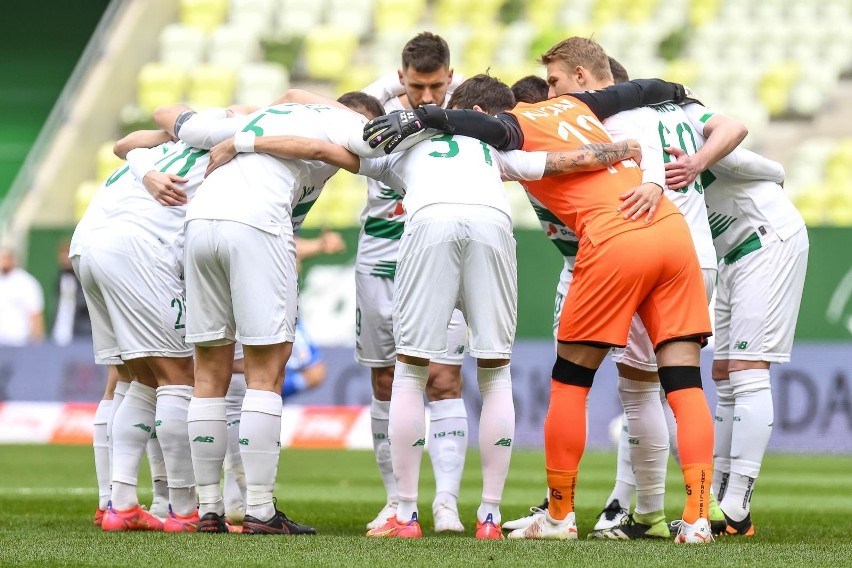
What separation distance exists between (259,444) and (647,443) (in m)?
1.80

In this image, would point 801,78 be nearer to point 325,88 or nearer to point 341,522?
point 325,88

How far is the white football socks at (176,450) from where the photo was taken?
21.5ft

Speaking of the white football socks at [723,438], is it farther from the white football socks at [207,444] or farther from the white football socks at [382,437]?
the white football socks at [207,444]

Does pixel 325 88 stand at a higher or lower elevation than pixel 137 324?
higher

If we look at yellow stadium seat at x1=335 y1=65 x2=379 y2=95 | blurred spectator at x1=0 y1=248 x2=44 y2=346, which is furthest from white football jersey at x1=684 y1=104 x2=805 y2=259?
yellow stadium seat at x1=335 y1=65 x2=379 y2=95

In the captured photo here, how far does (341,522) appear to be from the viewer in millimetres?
7391

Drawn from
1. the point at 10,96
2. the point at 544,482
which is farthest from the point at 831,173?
the point at 10,96

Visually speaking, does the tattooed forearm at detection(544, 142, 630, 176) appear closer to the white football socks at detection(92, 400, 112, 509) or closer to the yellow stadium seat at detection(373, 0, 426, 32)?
the white football socks at detection(92, 400, 112, 509)

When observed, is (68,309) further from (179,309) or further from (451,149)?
(451,149)

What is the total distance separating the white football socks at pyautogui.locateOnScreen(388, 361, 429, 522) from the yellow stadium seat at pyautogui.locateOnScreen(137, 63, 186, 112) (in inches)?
634

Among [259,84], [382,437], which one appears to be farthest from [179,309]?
[259,84]

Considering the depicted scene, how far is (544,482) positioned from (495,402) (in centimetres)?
426

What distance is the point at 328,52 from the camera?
72.7ft

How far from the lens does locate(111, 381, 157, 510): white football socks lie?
21.7 ft
